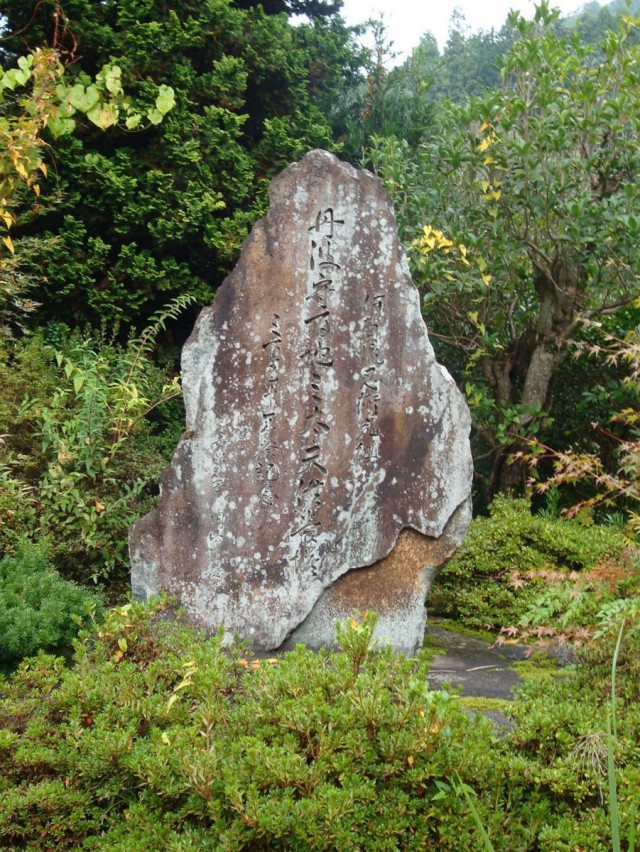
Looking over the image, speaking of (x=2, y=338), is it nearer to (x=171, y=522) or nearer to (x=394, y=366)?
(x=171, y=522)

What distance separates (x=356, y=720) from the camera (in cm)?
230

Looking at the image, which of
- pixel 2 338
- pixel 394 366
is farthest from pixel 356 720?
pixel 2 338

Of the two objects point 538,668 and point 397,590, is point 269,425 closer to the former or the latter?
point 397,590

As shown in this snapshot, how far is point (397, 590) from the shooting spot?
393cm

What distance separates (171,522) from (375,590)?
1.04m

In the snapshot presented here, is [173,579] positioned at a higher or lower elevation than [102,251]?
lower

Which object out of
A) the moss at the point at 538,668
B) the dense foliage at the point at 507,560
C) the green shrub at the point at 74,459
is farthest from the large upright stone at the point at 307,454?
the dense foliage at the point at 507,560

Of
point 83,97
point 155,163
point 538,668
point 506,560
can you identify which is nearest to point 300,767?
point 538,668

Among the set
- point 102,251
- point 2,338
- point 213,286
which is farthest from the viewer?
point 213,286

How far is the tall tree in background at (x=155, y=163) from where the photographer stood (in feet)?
19.8

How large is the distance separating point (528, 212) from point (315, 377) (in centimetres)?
296

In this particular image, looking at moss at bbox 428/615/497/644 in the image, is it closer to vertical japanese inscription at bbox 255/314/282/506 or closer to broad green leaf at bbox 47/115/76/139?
vertical japanese inscription at bbox 255/314/282/506

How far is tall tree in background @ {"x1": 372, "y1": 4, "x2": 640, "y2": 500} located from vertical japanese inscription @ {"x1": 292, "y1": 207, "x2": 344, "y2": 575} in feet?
6.36

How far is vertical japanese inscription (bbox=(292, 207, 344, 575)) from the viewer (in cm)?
390
